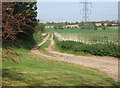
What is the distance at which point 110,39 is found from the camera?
2555cm

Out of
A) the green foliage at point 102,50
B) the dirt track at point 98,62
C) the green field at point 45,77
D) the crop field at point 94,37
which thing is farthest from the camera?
the crop field at point 94,37

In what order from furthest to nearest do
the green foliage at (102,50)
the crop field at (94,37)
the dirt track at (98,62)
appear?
the crop field at (94,37)
the green foliage at (102,50)
the dirt track at (98,62)

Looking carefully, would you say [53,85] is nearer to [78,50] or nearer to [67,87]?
[67,87]

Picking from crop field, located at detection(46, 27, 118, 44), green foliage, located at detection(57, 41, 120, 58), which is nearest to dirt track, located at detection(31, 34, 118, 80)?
green foliage, located at detection(57, 41, 120, 58)

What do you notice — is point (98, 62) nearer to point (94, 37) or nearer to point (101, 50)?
point (101, 50)

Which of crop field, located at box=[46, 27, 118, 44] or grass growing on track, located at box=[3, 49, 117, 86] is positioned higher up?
grass growing on track, located at box=[3, 49, 117, 86]

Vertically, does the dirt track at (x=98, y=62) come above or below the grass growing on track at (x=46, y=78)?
below

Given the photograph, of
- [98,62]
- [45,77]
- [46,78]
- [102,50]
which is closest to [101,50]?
[102,50]

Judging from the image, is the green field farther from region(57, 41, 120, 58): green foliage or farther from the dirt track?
region(57, 41, 120, 58): green foliage

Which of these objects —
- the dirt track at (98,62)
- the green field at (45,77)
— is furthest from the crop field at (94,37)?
the green field at (45,77)

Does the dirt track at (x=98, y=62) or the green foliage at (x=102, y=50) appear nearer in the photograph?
the dirt track at (x=98, y=62)

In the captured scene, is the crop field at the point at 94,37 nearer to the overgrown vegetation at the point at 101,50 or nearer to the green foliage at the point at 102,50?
the overgrown vegetation at the point at 101,50

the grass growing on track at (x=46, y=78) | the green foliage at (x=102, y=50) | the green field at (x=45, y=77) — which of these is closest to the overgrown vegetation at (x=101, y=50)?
the green foliage at (x=102, y=50)

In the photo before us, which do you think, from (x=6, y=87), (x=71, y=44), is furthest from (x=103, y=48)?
(x=6, y=87)
